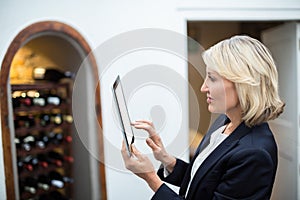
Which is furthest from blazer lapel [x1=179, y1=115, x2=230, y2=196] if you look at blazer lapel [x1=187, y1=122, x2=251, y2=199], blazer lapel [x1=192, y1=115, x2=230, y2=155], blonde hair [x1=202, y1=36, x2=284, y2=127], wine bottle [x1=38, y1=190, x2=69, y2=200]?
wine bottle [x1=38, y1=190, x2=69, y2=200]

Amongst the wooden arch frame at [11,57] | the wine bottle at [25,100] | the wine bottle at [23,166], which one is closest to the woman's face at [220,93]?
the wooden arch frame at [11,57]

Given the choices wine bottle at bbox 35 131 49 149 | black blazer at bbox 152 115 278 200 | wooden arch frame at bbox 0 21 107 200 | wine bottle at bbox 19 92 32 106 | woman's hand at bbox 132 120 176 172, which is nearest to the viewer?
black blazer at bbox 152 115 278 200

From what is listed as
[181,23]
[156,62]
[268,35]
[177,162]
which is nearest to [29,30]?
[156,62]

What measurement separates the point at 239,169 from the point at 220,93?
234mm

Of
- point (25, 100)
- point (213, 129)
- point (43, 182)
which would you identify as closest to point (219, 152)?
point (213, 129)

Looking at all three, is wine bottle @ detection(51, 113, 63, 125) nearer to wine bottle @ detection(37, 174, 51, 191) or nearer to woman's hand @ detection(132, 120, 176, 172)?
wine bottle @ detection(37, 174, 51, 191)

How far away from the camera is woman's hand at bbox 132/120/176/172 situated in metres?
1.00

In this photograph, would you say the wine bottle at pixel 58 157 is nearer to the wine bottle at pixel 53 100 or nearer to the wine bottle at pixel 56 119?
the wine bottle at pixel 56 119

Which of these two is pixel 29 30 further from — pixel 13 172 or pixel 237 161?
pixel 237 161

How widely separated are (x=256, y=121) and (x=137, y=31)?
3.14 feet

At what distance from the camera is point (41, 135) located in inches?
79.1

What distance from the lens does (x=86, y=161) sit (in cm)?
205

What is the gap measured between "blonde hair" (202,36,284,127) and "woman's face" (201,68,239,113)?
22 mm

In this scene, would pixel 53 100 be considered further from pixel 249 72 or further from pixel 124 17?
pixel 249 72
